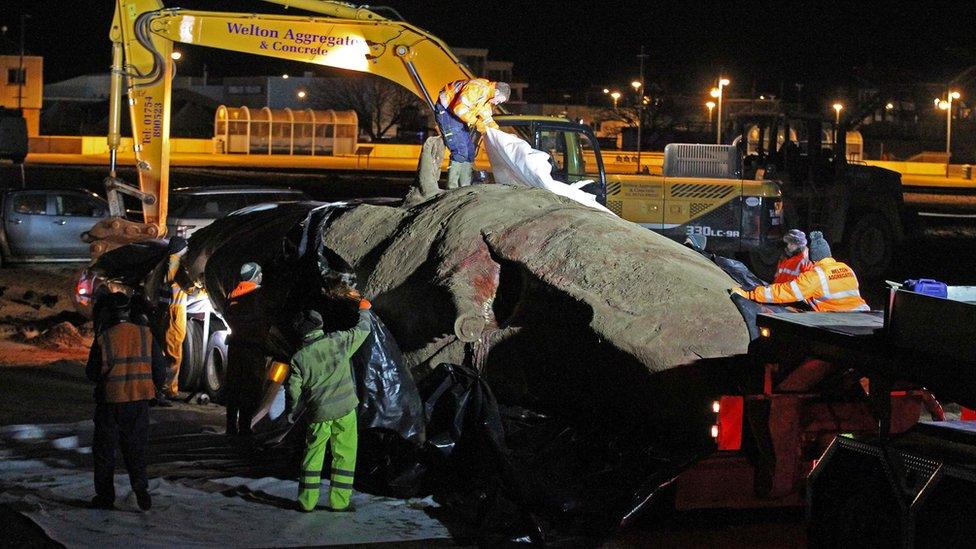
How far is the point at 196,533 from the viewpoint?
6965 millimetres

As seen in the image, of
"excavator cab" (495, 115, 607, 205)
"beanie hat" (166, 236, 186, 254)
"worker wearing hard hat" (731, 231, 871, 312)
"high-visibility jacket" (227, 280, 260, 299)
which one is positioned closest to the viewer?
"worker wearing hard hat" (731, 231, 871, 312)

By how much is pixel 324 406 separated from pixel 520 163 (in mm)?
4702

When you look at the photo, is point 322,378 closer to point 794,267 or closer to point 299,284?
point 299,284

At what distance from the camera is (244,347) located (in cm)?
970

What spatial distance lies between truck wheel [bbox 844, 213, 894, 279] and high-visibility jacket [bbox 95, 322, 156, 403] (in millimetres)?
15098

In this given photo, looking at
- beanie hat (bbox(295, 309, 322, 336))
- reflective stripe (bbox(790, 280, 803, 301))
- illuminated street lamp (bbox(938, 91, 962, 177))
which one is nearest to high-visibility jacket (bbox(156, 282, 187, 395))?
beanie hat (bbox(295, 309, 322, 336))

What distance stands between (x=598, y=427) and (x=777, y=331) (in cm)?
204

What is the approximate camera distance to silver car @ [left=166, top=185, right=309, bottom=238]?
17531 millimetres

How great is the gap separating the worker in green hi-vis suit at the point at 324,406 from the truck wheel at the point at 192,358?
14.6 ft

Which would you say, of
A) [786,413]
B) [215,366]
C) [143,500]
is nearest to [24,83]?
[215,366]

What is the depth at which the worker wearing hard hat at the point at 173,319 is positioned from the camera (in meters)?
11.3

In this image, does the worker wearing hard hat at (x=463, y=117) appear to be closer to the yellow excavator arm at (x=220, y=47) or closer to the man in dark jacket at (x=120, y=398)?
the yellow excavator arm at (x=220, y=47)

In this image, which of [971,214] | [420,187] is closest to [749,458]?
[420,187]

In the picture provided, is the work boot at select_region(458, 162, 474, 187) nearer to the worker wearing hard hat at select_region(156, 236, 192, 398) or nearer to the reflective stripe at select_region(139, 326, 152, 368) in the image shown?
the worker wearing hard hat at select_region(156, 236, 192, 398)
